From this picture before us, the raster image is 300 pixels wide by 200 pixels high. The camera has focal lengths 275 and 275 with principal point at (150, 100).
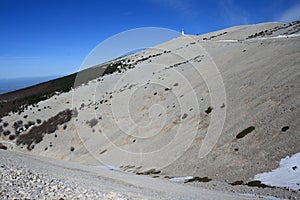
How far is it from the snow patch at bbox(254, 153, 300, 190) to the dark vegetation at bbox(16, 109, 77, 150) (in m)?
35.4

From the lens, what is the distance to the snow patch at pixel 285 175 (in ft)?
55.0

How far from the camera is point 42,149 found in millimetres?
41188

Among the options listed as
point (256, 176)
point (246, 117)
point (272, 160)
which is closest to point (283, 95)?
point (246, 117)

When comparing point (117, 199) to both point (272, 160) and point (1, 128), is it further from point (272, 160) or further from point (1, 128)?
point (1, 128)

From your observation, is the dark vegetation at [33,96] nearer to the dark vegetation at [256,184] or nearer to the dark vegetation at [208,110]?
the dark vegetation at [208,110]

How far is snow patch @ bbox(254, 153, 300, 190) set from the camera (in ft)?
55.0

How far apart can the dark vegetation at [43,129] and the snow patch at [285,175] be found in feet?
116

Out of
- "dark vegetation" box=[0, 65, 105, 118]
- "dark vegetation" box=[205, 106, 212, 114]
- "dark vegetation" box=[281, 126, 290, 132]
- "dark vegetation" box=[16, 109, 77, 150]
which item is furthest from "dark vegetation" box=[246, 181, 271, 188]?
"dark vegetation" box=[0, 65, 105, 118]

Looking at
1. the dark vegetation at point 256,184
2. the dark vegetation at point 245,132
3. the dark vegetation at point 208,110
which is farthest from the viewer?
the dark vegetation at point 208,110

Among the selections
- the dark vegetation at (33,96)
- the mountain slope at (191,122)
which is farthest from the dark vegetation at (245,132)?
the dark vegetation at (33,96)

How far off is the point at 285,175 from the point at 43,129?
4088cm

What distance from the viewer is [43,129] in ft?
158

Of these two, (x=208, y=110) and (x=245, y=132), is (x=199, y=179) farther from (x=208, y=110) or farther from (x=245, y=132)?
(x=208, y=110)

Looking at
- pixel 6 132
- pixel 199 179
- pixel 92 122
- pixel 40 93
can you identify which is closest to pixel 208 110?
pixel 199 179
